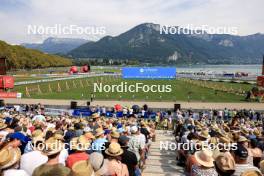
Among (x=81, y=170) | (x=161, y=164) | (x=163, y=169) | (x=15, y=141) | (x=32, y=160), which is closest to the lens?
(x=81, y=170)

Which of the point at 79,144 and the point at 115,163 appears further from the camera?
the point at 79,144

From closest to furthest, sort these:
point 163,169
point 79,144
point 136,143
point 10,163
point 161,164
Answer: point 10,163, point 79,144, point 136,143, point 163,169, point 161,164

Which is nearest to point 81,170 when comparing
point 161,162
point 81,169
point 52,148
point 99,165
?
point 81,169

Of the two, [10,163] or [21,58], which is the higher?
[21,58]

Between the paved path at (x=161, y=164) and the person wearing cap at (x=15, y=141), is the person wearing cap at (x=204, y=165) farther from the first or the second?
the paved path at (x=161, y=164)

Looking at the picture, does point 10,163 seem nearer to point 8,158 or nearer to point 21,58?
point 8,158

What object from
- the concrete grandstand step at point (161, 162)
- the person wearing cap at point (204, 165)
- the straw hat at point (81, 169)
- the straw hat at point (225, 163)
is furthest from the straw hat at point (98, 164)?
the concrete grandstand step at point (161, 162)

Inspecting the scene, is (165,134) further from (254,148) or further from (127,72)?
(127,72)

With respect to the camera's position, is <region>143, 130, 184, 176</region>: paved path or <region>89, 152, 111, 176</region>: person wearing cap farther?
<region>143, 130, 184, 176</region>: paved path

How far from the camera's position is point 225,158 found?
485 centimetres

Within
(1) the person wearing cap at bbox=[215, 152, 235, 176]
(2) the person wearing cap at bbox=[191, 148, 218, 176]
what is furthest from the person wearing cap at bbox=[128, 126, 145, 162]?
(1) the person wearing cap at bbox=[215, 152, 235, 176]

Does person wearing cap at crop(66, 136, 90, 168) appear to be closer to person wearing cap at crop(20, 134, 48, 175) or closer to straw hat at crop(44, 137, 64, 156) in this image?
straw hat at crop(44, 137, 64, 156)

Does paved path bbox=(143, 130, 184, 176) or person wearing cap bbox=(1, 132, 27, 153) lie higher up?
person wearing cap bbox=(1, 132, 27, 153)

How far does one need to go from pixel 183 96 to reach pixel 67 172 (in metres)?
38.6
